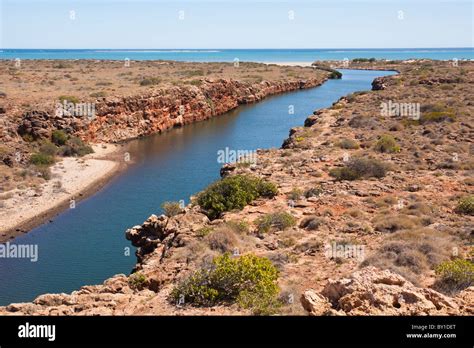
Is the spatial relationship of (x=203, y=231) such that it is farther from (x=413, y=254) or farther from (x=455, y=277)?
(x=455, y=277)

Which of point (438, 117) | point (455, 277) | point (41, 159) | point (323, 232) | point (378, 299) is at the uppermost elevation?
point (438, 117)

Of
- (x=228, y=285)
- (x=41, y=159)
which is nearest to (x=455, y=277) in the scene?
(x=228, y=285)

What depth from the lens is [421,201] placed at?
17359mm

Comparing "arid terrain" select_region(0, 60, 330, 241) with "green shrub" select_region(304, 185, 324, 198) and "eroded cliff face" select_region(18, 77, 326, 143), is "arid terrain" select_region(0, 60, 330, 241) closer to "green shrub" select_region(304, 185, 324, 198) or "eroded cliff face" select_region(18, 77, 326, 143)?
"eroded cliff face" select_region(18, 77, 326, 143)

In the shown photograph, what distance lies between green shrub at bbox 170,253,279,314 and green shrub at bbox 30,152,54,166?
23.3 m

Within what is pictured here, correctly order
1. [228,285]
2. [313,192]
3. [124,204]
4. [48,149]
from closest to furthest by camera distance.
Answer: [228,285]
[313,192]
[124,204]
[48,149]

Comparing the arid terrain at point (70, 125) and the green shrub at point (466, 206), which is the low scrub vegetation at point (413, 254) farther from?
the arid terrain at point (70, 125)

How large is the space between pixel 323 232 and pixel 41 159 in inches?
898

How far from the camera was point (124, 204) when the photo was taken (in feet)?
82.5

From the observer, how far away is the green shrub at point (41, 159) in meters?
30.5

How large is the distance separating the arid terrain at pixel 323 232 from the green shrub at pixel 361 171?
6 centimetres

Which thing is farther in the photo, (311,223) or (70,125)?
(70,125)

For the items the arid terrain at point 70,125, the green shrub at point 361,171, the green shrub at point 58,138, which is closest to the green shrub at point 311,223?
the green shrub at point 361,171
